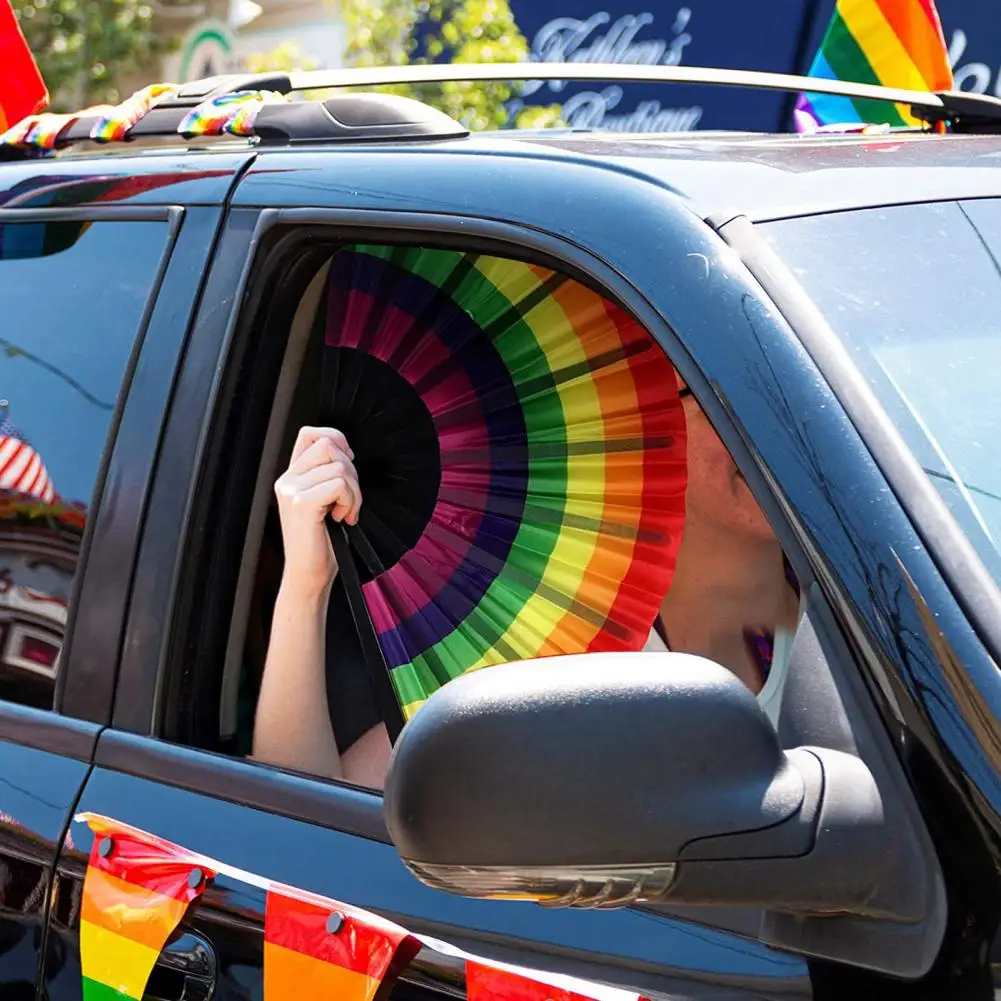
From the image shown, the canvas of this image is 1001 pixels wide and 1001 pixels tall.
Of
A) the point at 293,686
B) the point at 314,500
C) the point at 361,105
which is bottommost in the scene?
the point at 293,686

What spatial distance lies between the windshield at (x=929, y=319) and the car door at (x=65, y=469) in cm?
75

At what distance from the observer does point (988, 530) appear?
1277 millimetres

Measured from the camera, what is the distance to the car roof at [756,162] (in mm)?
1490

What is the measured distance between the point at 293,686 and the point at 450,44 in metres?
6.61

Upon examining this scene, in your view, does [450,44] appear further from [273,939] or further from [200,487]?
[273,939]

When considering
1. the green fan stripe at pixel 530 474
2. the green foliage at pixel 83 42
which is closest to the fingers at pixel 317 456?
the green fan stripe at pixel 530 474

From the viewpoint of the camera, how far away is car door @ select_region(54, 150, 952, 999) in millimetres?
1304

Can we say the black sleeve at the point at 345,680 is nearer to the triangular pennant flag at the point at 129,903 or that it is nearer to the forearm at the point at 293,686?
the forearm at the point at 293,686

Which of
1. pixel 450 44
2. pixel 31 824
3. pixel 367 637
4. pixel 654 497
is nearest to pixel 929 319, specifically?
pixel 654 497

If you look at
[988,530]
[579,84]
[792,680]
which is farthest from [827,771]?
[579,84]

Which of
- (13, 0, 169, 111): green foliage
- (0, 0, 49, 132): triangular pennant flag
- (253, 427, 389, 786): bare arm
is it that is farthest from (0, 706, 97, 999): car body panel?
(13, 0, 169, 111): green foliage

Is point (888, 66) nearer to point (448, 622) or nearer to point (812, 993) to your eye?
point (448, 622)

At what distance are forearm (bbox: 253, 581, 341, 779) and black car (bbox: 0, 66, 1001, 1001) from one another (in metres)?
0.04

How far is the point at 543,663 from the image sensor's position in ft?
3.66
